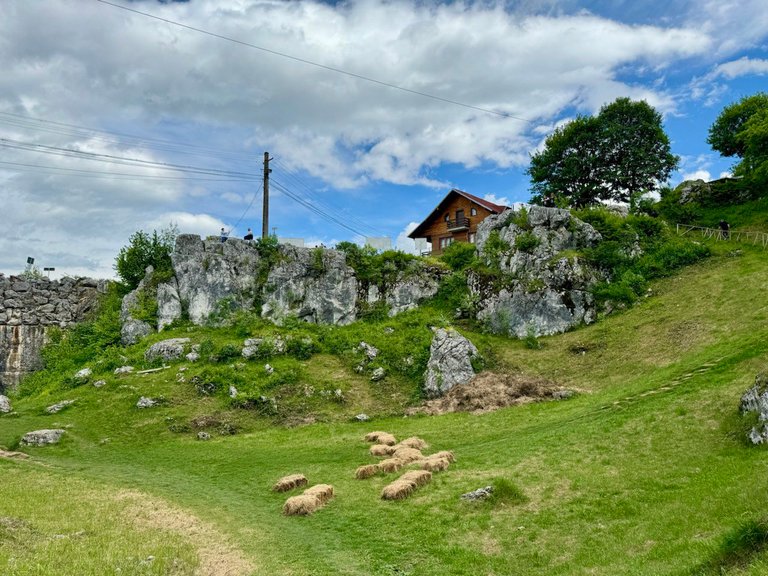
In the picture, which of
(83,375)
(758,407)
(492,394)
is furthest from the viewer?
(83,375)

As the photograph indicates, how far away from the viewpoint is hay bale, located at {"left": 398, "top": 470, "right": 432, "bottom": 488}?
61.9ft

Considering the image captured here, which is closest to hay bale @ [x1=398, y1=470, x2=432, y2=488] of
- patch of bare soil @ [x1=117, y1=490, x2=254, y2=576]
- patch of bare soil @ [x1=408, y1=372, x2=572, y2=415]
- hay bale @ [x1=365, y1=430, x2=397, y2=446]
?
hay bale @ [x1=365, y1=430, x2=397, y2=446]

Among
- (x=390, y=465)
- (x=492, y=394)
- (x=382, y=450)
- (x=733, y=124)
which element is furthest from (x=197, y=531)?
(x=733, y=124)

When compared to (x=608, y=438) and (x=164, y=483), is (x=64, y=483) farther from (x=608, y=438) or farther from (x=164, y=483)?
(x=608, y=438)

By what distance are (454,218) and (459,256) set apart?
16754 millimetres

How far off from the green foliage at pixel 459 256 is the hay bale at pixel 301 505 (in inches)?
1438

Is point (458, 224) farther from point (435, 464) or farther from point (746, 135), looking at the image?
point (435, 464)

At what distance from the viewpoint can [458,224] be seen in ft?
225

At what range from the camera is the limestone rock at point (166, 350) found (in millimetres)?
40250

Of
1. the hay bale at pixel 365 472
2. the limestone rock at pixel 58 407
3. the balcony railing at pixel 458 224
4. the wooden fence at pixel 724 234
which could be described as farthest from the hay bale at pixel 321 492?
the balcony railing at pixel 458 224

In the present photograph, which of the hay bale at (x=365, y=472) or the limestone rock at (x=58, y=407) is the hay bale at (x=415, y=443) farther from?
the limestone rock at (x=58, y=407)

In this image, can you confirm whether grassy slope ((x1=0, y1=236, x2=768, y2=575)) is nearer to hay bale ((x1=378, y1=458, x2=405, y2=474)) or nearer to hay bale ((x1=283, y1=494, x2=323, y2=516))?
hay bale ((x1=283, y1=494, x2=323, y2=516))

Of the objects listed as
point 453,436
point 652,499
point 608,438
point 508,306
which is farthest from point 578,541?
point 508,306

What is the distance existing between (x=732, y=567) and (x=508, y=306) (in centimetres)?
3622
